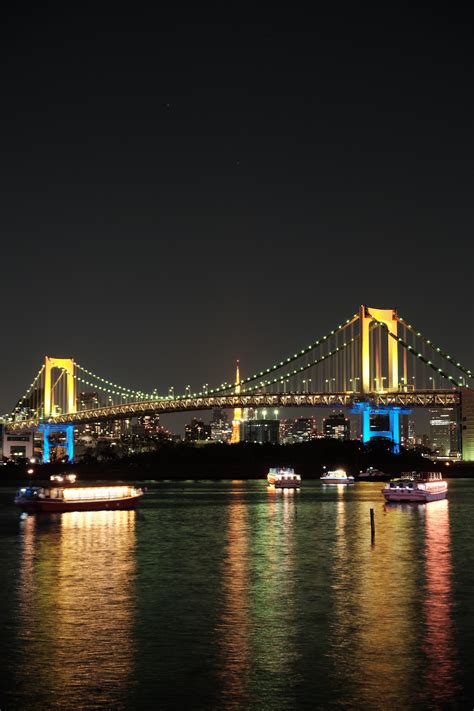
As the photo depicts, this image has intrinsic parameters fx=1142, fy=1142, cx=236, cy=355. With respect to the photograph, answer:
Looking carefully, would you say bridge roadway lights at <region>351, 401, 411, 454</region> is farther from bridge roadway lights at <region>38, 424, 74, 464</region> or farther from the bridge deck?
bridge roadway lights at <region>38, 424, 74, 464</region>

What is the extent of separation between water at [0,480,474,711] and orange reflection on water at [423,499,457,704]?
0.14 ft

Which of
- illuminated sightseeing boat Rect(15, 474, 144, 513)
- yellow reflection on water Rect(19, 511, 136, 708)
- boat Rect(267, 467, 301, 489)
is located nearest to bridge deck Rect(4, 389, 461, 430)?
boat Rect(267, 467, 301, 489)

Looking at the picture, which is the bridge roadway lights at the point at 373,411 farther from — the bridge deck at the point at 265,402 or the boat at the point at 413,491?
the boat at the point at 413,491

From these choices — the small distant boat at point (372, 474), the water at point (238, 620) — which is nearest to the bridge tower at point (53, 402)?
the small distant boat at point (372, 474)

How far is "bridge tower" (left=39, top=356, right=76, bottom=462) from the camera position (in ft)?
437

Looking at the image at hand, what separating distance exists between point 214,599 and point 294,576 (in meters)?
4.50

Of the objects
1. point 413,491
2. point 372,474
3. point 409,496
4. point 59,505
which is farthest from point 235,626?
point 372,474

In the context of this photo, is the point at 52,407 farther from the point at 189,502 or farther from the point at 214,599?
the point at 214,599

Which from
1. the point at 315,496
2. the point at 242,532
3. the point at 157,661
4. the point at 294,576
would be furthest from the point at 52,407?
the point at 157,661

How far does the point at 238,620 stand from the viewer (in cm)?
2228

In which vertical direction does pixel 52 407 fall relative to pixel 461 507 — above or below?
above

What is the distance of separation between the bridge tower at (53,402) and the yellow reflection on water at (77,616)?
91431 mm

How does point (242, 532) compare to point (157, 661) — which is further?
point (242, 532)

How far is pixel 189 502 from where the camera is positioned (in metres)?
68.2
